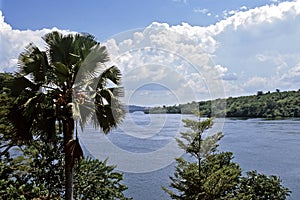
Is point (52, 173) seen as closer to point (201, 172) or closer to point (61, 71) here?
point (61, 71)

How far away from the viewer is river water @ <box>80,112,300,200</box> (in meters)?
13.5

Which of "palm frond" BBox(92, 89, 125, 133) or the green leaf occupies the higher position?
the green leaf

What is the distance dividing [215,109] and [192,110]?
0.85 meters

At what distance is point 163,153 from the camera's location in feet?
69.2

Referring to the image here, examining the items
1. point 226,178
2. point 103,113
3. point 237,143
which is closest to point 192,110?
point 226,178

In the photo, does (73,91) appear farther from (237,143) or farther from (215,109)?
(237,143)

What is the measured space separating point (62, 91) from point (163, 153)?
51.0 feet

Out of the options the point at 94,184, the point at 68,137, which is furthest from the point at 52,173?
the point at 68,137

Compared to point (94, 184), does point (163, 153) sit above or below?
below

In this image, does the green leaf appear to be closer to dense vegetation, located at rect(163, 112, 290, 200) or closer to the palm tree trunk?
the palm tree trunk

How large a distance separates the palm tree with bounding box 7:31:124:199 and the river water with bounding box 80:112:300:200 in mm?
3452

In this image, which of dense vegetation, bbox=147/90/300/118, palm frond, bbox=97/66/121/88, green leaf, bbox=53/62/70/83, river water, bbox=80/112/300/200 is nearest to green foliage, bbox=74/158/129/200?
river water, bbox=80/112/300/200

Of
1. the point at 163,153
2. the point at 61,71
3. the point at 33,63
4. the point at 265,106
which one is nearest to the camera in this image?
the point at 61,71

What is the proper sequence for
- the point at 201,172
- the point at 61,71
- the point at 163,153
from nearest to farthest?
the point at 61,71 < the point at 201,172 < the point at 163,153
